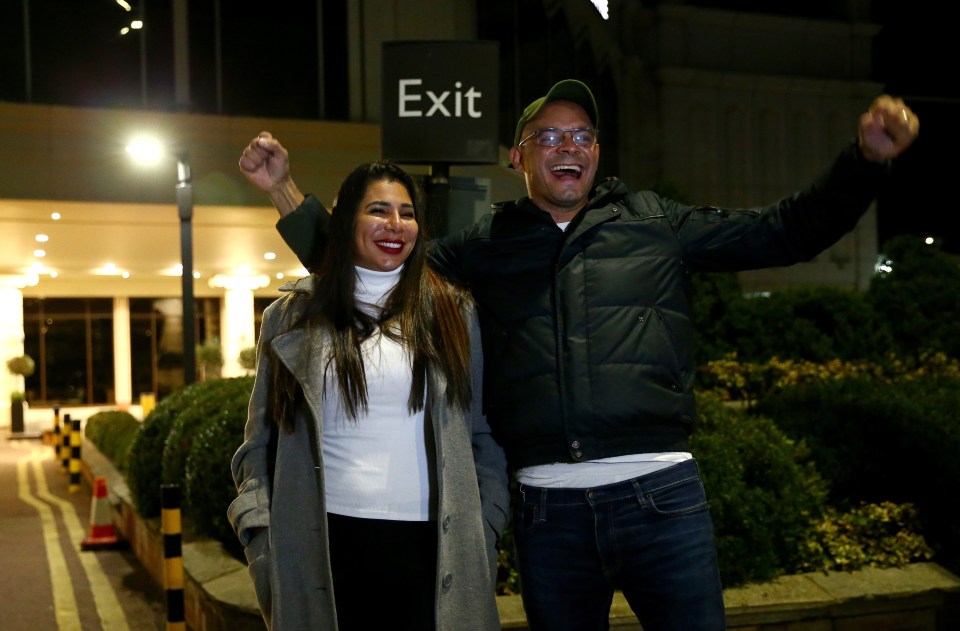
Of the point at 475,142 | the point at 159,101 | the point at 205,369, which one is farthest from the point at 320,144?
the point at 475,142

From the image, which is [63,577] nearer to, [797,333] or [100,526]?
[100,526]

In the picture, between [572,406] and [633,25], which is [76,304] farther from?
[572,406]

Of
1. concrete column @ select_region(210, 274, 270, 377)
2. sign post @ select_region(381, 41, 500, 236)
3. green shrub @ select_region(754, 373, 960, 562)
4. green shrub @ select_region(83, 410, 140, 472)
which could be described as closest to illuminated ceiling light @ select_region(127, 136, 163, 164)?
green shrub @ select_region(83, 410, 140, 472)

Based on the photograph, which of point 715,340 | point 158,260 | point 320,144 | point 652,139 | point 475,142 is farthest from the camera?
point 158,260

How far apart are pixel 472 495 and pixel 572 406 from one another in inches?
15.0

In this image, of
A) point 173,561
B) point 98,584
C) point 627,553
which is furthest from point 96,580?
point 627,553

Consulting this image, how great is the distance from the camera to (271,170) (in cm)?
309

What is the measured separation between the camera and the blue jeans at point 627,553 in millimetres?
2777

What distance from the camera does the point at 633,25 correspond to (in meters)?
24.2

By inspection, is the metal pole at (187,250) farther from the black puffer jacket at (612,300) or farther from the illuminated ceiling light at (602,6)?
the black puffer jacket at (612,300)

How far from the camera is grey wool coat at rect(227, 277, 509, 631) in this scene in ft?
8.99

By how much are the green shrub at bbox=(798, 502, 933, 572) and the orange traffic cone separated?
6.60 metres

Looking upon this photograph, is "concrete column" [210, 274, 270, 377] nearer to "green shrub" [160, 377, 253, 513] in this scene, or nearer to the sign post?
"green shrub" [160, 377, 253, 513]

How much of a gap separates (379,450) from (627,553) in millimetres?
763
